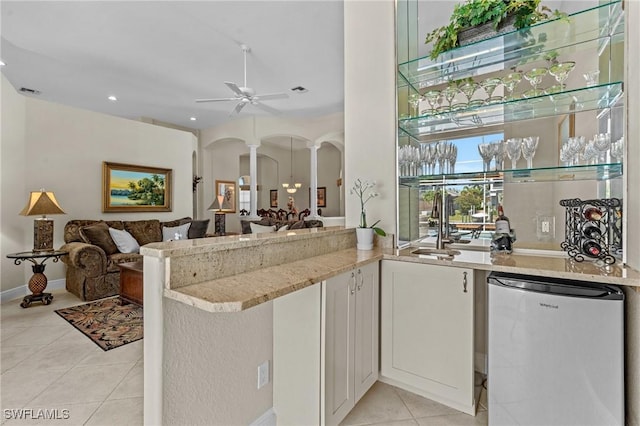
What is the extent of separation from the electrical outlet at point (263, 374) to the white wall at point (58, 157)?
13.9 feet

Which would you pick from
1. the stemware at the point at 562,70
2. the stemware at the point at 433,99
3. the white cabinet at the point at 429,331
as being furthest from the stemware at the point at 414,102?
the white cabinet at the point at 429,331

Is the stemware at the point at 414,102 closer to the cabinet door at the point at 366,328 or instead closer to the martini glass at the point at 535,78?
the martini glass at the point at 535,78

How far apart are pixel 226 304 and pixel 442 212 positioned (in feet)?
6.53

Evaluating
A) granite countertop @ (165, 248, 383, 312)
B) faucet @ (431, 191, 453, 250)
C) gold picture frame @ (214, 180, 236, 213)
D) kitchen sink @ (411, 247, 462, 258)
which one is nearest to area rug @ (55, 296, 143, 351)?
granite countertop @ (165, 248, 383, 312)

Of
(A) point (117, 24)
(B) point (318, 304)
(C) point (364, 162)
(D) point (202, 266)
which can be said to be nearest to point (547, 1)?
(C) point (364, 162)

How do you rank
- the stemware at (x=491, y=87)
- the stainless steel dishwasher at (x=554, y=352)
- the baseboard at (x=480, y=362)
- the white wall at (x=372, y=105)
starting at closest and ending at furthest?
the stainless steel dishwasher at (x=554, y=352)
the stemware at (x=491, y=87)
the baseboard at (x=480, y=362)
the white wall at (x=372, y=105)

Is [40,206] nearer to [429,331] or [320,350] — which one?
[320,350]

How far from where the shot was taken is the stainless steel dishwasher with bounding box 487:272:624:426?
1415 millimetres

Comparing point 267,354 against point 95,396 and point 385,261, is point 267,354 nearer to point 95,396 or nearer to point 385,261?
point 385,261

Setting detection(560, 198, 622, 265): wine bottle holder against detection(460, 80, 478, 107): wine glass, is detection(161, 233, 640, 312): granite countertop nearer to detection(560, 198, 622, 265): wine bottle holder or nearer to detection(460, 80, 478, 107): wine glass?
detection(560, 198, 622, 265): wine bottle holder

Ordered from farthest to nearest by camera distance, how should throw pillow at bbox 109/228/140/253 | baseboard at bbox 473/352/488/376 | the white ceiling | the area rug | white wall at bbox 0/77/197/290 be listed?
1. throw pillow at bbox 109/228/140/253
2. white wall at bbox 0/77/197/290
3. the white ceiling
4. the area rug
5. baseboard at bbox 473/352/488/376

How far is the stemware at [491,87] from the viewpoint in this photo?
2.13 meters

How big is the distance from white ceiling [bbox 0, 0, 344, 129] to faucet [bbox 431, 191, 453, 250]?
2.23 meters

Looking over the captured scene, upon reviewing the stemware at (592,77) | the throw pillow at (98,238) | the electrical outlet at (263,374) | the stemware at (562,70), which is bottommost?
the electrical outlet at (263,374)
